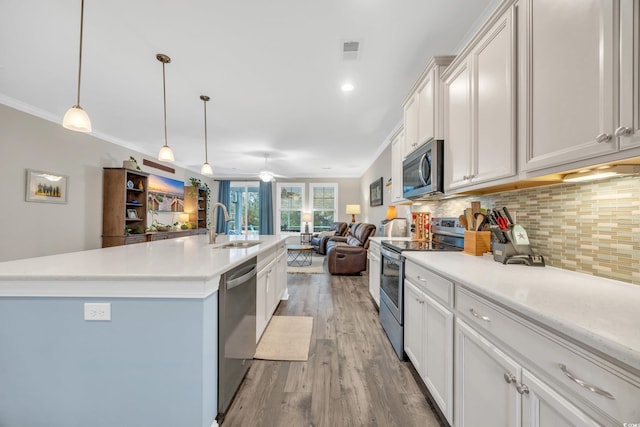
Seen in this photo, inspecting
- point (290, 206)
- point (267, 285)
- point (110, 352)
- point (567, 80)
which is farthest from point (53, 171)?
point (290, 206)

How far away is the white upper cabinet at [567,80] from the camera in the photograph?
2.73 ft

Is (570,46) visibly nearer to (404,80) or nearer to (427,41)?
(427,41)

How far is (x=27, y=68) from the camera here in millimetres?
2543

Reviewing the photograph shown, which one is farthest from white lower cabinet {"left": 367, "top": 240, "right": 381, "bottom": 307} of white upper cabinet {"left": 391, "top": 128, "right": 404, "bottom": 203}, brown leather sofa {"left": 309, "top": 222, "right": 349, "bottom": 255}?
brown leather sofa {"left": 309, "top": 222, "right": 349, "bottom": 255}

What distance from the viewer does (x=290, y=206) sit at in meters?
8.77

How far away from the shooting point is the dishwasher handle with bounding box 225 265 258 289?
1.50 metres

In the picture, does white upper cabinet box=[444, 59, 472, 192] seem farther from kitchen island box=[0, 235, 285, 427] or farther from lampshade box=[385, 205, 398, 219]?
lampshade box=[385, 205, 398, 219]

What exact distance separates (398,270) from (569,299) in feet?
4.20

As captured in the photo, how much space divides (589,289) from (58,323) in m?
2.37

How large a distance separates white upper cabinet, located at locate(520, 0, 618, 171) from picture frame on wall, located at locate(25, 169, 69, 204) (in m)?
5.30

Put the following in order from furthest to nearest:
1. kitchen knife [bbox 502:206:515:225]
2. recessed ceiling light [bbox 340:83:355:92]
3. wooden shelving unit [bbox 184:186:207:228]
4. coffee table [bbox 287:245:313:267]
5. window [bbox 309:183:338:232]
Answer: window [bbox 309:183:338:232] → wooden shelving unit [bbox 184:186:207:228] → coffee table [bbox 287:245:313:267] → recessed ceiling light [bbox 340:83:355:92] → kitchen knife [bbox 502:206:515:225]

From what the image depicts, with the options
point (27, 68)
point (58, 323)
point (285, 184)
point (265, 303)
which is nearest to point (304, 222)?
point (285, 184)

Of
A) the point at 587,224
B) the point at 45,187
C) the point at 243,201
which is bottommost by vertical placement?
the point at 587,224

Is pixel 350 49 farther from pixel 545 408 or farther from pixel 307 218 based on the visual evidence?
pixel 307 218
